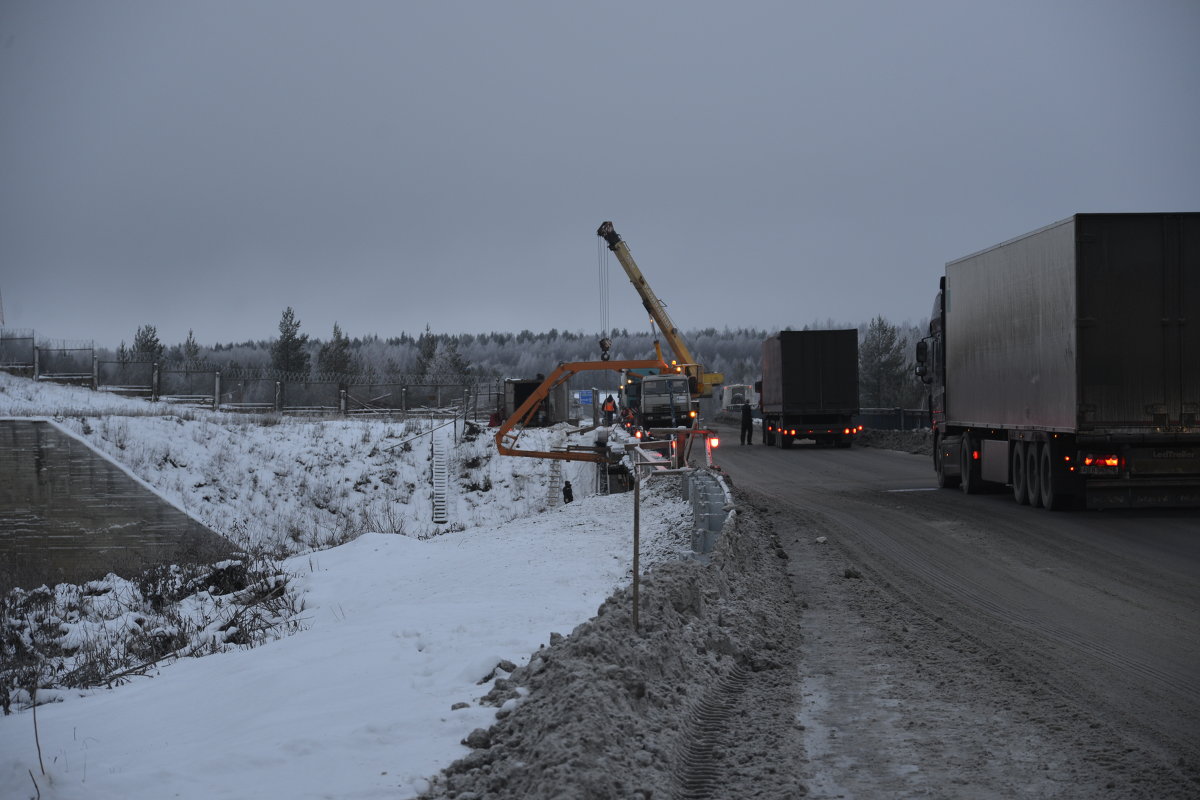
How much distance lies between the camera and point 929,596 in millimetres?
10828

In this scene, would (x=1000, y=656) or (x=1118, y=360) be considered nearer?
(x=1000, y=656)

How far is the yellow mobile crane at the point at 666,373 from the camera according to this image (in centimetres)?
4012

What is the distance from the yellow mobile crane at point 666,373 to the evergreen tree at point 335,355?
184 feet

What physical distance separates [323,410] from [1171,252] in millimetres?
42985

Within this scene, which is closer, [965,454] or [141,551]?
[965,454]

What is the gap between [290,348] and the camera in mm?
87938

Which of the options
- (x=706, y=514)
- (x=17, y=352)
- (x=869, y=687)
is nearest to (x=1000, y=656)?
(x=869, y=687)

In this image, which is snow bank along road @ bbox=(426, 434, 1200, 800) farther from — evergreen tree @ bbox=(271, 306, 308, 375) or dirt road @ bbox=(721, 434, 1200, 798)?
evergreen tree @ bbox=(271, 306, 308, 375)

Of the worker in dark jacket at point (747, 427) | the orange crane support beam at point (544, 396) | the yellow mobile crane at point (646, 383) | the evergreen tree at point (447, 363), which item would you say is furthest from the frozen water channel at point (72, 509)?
the evergreen tree at point (447, 363)

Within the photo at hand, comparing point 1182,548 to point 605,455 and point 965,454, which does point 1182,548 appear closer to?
point 965,454

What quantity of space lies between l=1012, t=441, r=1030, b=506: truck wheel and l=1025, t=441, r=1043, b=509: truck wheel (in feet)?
0.63

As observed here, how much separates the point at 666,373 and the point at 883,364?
178 feet

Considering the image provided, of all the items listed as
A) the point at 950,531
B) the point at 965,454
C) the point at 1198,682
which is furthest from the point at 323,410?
the point at 1198,682

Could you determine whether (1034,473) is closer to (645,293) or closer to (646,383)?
(646,383)
